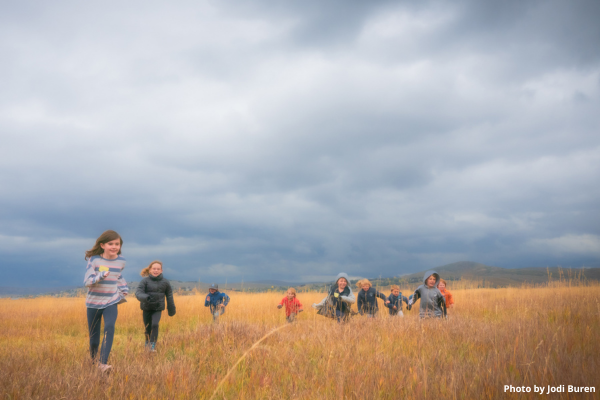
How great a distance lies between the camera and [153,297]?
22.1 feet

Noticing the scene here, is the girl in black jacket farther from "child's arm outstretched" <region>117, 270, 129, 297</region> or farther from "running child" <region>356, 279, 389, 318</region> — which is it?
"running child" <region>356, 279, 389, 318</region>

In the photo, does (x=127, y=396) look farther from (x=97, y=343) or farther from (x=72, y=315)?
(x=72, y=315)

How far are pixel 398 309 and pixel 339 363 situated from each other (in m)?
7.02

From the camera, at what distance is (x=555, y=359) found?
13.6ft

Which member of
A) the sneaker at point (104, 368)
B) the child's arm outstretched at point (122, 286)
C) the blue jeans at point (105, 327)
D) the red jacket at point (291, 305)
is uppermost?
the child's arm outstretched at point (122, 286)

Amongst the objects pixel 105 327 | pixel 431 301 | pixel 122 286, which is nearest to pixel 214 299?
pixel 122 286

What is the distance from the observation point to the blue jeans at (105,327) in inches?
183

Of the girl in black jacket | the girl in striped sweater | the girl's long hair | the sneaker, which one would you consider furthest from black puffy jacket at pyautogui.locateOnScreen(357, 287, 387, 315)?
the girl's long hair

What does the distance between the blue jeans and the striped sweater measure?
9 cm

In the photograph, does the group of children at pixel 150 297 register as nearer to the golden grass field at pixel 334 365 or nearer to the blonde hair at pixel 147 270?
the blonde hair at pixel 147 270

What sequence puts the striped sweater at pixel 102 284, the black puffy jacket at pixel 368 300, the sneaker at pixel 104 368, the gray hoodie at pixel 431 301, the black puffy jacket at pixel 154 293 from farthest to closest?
the black puffy jacket at pixel 368 300 → the gray hoodie at pixel 431 301 → the black puffy jacket at pixel 154 293 → the striped sweater at pixel 102 284 → the sneaker at pixel 104 368

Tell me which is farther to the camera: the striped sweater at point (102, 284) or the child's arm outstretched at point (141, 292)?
the child's arm outstretched at point (141, 292)

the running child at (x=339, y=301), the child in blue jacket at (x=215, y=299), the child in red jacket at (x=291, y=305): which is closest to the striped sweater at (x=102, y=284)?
the child in blue jacket at (x=215, y=299)

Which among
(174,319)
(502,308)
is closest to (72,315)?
(174,319)
